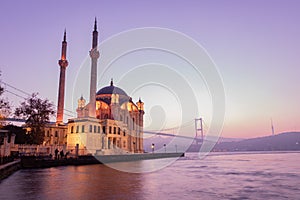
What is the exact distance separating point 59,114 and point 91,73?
11976mm

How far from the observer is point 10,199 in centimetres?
1055

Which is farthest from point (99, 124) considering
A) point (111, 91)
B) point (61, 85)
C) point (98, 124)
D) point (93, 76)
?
point (111, 91)

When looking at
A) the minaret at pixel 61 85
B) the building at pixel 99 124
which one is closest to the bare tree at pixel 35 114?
the building at pixel 99 124

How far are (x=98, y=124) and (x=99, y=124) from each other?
0.54m

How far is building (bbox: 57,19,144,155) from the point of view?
168 ft

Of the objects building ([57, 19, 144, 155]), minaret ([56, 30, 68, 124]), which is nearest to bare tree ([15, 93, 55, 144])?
building ([57, 19, 144, 155])

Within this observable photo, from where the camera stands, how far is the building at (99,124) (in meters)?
51.2

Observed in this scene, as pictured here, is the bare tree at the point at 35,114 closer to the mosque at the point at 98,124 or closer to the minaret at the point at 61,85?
the mosque at the point at 98,124

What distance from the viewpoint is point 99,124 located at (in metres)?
54.9

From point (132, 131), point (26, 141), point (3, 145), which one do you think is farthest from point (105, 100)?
point (3, 145)

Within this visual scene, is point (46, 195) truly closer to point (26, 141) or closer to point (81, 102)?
point (26, 141)

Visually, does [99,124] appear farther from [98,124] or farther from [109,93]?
[109,93]

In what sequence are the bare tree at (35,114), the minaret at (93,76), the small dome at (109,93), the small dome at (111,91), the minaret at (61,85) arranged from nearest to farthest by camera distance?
1. the bare tree at (35,114)
2. the minaret at (93,76)
3. the minaret at (61,85)
4. the small dome at (109,93)
5. the small dome at (111,91)

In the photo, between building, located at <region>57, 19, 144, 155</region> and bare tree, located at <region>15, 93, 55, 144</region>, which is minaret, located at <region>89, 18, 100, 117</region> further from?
bare tree, located at <region>15, 93, 55, 144</region>
